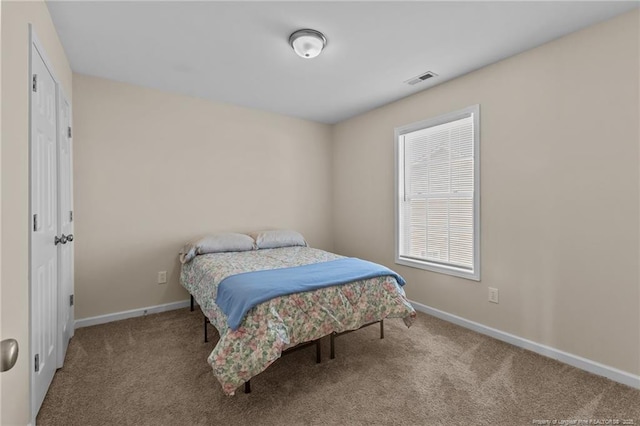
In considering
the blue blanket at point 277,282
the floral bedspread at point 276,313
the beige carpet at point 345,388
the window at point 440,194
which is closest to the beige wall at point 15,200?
the beige carpet at point 345,388

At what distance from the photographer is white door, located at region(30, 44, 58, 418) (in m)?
1.59

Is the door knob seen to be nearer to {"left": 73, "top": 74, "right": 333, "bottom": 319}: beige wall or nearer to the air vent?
{"left": 73, "top": 74, "right": 333, "bottom": 319}: beige wall

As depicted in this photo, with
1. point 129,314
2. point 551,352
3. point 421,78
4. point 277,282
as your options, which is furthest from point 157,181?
point 551,352

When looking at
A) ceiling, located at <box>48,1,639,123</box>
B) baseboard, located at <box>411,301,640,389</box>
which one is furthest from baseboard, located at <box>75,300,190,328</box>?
baseboard, located at <box>411,301,640,389</box>

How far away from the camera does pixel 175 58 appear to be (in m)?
2.55

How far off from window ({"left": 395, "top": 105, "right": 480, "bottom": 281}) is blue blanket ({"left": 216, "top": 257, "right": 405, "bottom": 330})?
84 cm

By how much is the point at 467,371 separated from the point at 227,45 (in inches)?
118

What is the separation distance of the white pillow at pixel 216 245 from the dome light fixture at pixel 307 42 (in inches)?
78.8

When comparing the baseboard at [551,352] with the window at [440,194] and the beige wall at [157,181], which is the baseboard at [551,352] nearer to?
the window at [440,194]

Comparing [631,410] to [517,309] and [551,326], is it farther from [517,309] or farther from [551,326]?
[517,309]

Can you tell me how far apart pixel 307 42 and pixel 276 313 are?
1901 millimetres

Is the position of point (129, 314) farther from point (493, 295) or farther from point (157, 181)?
point (493, 295)

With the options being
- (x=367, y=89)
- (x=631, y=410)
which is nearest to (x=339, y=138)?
(x=367, y=89)

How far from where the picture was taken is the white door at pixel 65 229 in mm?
2148
